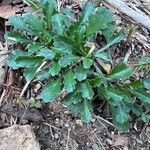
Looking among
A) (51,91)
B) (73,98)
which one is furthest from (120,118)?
(51,91)

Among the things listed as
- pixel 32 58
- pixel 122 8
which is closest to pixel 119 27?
pixel 122 8

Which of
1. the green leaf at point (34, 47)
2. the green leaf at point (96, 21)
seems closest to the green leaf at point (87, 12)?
the green leaf at point (96, 21)

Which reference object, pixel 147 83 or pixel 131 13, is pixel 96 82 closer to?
pixel 147 83

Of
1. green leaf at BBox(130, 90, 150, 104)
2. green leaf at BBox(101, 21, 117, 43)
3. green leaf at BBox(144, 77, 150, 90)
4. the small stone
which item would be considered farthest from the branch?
the small stone

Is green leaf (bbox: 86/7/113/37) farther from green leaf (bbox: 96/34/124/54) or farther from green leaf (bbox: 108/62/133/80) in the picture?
green leaf (bbox: 108/62/133/80)

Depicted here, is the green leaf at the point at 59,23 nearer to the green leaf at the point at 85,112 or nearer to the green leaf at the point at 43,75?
the green leaf at the point at 43,75

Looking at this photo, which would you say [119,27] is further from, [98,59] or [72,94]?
[72,94]
